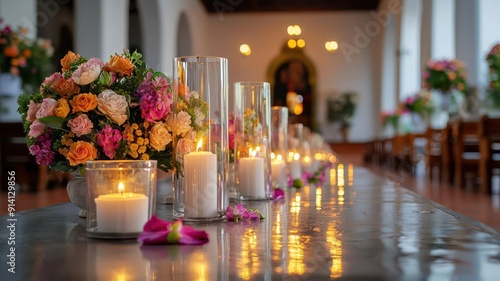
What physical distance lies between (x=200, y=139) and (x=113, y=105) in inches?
8.3

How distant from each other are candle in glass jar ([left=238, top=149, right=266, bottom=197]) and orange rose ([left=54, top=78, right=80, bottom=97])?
0.67 meters

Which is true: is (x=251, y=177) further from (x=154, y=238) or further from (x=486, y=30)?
(x=486, y=30)

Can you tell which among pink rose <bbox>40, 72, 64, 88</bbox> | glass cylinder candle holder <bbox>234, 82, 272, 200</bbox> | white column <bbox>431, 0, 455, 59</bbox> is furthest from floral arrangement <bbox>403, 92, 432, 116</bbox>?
pink rose <bbox>40, 72, 64, 88</bbox>

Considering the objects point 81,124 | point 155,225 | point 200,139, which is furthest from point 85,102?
point 155,225

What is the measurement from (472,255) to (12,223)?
102 centimetres

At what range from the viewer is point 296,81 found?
57.4 feet

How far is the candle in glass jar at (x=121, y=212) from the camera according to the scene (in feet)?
4.08

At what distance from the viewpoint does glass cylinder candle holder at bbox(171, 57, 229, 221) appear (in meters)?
1.48

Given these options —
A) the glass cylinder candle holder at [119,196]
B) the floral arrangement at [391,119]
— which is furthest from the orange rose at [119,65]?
the floral arrangement at [391,119]

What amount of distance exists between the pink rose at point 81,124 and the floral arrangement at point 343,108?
52.3 ft

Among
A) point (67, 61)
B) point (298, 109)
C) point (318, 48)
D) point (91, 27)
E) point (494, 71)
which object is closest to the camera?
point (67, 61)

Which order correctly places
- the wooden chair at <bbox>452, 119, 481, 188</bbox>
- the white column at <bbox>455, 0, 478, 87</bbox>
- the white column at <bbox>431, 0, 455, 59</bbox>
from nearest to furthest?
1. the wooden chair at <bbox>452, 119, 481, 188</bbox>
2. the white column at <bbox>455, 0, 478, 87</bbox>
3. the white column at <bbox>431, 0, 455, 59</bbox>

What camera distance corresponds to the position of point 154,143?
1528mm

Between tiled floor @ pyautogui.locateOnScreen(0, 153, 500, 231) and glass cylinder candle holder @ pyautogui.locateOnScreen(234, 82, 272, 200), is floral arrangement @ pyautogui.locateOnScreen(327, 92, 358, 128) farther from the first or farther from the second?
glass cylinder candle holder @ pyautogui.locateOnScreen(234, 82, 272, 200)
